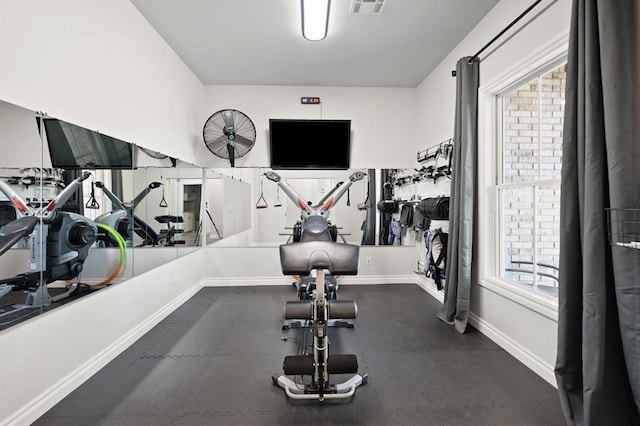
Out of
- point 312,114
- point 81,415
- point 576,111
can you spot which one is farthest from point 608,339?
point 312,114

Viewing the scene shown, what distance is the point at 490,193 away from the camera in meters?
2.83

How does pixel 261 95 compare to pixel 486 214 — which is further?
pixel 261 95

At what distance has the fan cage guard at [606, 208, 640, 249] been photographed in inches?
54.3

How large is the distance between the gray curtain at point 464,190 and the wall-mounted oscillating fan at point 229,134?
2.68 metres

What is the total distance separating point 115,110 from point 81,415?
2.11 meters

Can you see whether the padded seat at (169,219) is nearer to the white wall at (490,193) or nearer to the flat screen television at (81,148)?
the flat screen television at (81,148)

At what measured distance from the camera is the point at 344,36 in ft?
10.3

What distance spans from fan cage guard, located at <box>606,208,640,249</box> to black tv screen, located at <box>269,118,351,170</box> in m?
3.21

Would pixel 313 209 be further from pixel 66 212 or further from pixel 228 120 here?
pixel 66 212

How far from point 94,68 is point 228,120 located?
201 cm

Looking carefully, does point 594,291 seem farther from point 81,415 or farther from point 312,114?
point 312,114

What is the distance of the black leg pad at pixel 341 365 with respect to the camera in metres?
1.84

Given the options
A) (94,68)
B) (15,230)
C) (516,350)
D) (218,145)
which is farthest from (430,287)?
(94,68)

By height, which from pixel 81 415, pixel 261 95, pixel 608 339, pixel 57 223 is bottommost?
pixel 81 415
